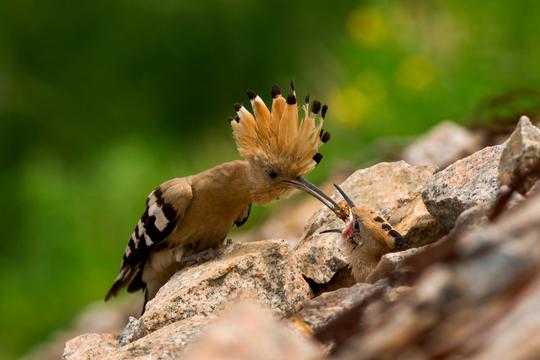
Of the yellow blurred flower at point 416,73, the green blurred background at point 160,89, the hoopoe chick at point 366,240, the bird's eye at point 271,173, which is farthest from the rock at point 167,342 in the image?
the yellow blurred flower at point 416,73

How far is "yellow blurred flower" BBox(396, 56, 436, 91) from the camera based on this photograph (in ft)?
27.8

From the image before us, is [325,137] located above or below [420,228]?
above

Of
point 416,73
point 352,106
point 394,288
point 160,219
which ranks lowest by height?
point 394,288

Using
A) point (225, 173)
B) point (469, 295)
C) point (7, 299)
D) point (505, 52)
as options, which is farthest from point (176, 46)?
point (469, 295)

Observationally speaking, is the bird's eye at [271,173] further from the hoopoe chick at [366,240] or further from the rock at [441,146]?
the rock at [441,146]

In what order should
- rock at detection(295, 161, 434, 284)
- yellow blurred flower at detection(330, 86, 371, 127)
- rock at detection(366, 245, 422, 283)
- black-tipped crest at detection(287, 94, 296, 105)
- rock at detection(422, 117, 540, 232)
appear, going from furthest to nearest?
yellow blurred flower at detection(330, 86, 371, 127)
black-tipped crest at detection(287, 94, 296, 105)
rock at detection(295, 161, 434, 284)
rock at detection(422, 117, 540, 232)
rock at detection(366, 245, 422, 283)

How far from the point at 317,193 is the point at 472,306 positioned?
2382 millimetres

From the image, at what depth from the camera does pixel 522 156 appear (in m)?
3.18

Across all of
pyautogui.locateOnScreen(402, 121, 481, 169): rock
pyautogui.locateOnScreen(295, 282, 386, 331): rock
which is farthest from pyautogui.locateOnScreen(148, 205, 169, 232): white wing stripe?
pyautogui.locateOnScreen(295, 282, 386, 331): rock

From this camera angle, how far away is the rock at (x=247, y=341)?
7.31 feet

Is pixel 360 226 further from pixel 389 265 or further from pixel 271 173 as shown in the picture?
pixel 389 265

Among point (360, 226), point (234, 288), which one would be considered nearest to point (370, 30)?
point (360, 226)

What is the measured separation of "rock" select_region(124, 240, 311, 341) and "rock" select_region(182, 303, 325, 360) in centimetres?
136

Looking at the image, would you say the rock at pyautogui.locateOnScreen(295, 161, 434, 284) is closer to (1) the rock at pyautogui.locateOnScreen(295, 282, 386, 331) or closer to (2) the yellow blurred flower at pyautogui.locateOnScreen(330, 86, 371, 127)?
(1) the rock at pyautogui.locateOnScreen(295, 282, 386, 331)
